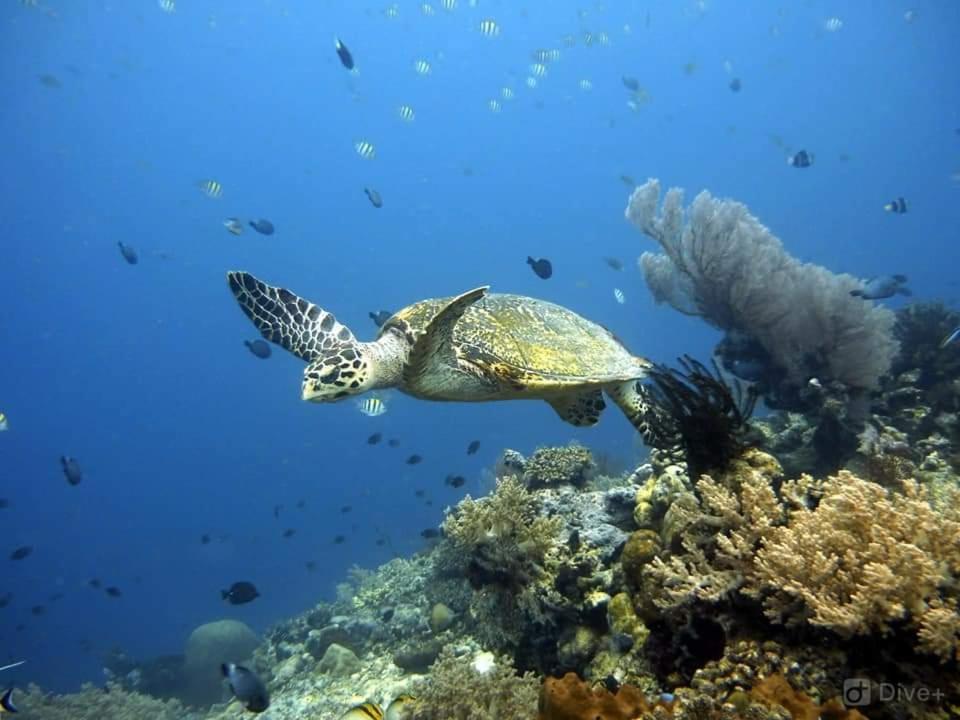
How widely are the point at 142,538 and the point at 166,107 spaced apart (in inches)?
2690

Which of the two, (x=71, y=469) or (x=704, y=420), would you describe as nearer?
(x=704, y=420)

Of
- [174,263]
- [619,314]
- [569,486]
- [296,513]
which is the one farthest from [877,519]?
[174,263]

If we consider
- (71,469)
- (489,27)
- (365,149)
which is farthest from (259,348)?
(489,27)

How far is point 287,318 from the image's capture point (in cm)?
552

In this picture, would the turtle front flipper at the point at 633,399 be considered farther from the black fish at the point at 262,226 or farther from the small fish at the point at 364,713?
the black fish at the point at 262,226

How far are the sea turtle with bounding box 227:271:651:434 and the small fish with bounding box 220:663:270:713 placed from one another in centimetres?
254

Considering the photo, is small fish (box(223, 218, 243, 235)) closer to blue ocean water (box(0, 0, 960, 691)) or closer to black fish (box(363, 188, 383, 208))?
black fish (box(363, 188, 383, 208))

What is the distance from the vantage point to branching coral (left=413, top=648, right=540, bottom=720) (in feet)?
10.8

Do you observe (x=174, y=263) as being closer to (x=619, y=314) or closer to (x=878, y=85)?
(x=619, y=314)

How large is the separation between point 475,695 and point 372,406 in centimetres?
741

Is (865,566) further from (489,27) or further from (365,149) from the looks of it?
(489,27)

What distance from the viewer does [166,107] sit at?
88.0 metres

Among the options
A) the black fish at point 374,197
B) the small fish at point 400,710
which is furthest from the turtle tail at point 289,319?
the black fish at point 374,197

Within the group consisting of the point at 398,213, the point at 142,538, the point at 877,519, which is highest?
the point at 398,213
